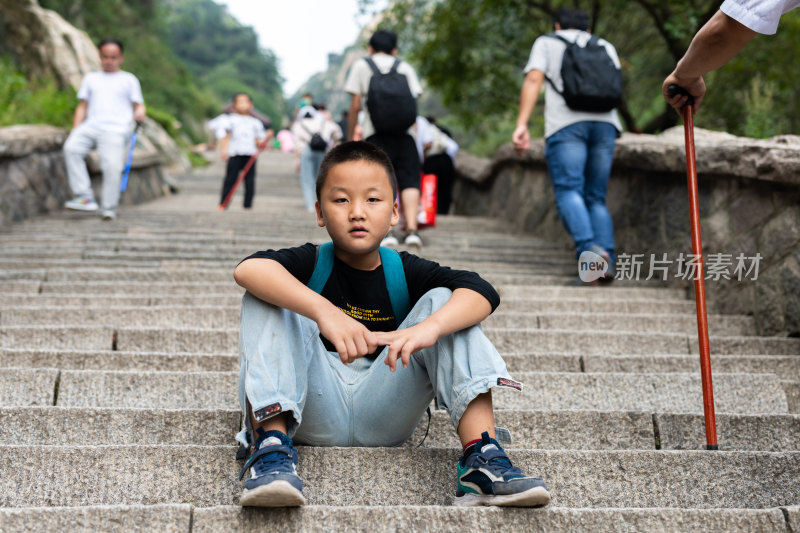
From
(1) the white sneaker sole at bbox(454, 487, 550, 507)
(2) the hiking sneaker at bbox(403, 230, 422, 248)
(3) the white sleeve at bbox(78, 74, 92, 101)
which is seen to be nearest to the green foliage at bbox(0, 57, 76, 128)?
(3) the white sleeve at bbox(78, 74, 92, 101)

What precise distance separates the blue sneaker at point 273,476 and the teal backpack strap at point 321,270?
47cm

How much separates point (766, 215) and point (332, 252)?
264 centimetres

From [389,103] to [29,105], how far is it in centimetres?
451

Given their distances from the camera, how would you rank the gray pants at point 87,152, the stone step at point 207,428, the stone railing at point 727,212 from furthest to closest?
the gray pants at point 87,152 < the stone railing at point 727,212 < the stone step at point 207,428

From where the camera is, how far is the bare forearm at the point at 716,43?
2.27 m

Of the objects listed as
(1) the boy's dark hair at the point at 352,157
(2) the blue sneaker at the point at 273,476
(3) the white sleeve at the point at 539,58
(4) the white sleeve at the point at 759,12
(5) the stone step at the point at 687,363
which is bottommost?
(2) the blue sneaker at the point at 273,476

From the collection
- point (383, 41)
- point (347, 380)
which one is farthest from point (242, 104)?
point (347, 380)

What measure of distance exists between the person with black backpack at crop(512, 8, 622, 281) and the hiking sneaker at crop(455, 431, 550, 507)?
313 cm

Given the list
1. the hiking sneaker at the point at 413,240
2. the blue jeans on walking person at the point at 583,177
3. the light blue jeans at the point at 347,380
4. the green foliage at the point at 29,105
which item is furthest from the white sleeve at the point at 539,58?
the green foliage at the point at 29,105

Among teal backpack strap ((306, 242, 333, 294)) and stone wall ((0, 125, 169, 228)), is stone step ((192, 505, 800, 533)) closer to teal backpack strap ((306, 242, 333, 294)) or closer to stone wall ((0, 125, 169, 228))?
teal backpack strap ((306, 242, 333, 294))

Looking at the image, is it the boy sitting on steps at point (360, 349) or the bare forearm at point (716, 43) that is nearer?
the boy sitting on steps at point (360, 349)

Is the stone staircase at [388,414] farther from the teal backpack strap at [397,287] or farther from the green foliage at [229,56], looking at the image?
the green foliage at [229,56]

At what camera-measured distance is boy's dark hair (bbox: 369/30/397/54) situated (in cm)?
588

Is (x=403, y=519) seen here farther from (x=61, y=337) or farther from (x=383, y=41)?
(x=383, y=41)
